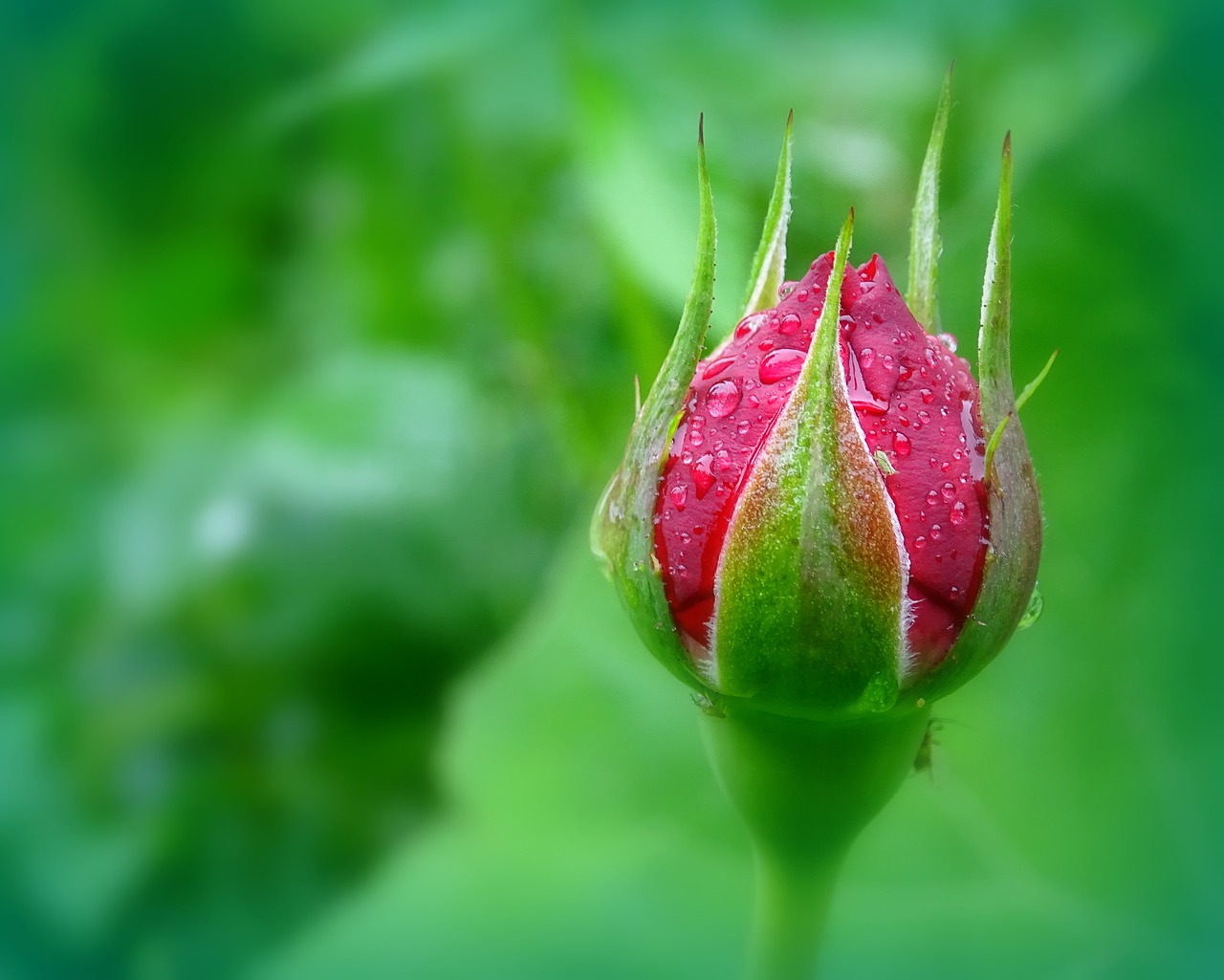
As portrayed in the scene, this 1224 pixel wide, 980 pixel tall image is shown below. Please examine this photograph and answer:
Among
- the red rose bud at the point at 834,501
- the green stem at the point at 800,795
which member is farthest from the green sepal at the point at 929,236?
the green stem at the point at 800,795

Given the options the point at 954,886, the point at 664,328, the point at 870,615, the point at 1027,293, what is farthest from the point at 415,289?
the point at 870,615

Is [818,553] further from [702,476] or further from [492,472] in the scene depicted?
[492,472]

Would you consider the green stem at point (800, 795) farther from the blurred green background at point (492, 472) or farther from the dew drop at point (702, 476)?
the blurred green background at point (492, 472)

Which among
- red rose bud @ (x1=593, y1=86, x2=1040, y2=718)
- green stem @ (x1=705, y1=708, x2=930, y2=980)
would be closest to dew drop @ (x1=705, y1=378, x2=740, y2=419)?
red rose bud @ (x1=593, y1=86, x2=1040, y2=718)

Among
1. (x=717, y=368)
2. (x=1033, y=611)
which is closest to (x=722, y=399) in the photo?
(x=717, y=368)

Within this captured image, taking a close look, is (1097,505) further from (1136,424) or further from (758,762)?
(758,762)
